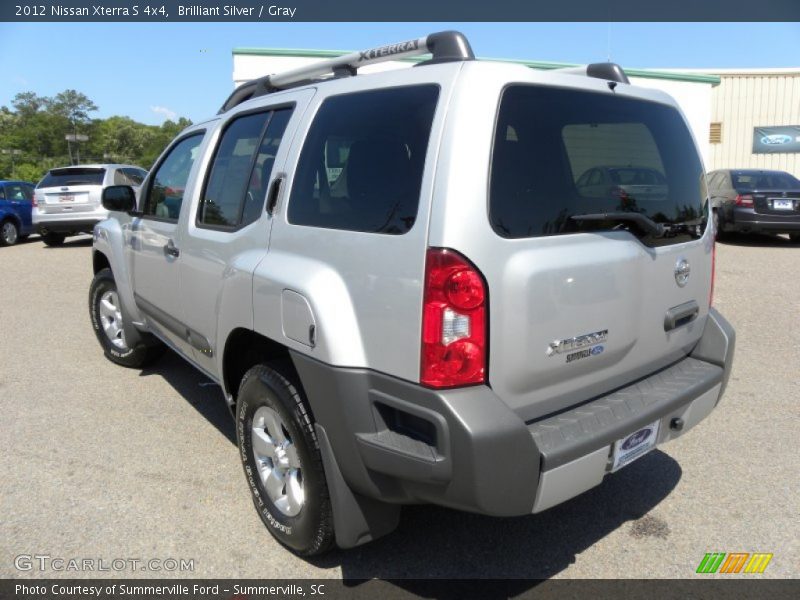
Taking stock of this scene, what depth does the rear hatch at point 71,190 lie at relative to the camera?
13453 millimetres

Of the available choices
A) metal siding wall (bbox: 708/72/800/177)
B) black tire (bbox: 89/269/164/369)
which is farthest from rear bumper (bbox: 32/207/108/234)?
metal siding wall (bbox: 708/72/800/177)

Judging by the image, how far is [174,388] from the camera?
4.89m

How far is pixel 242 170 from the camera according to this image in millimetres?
3172

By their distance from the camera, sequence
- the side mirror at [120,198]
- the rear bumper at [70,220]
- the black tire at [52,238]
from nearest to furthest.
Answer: the side mirror at [120,198] → the rear bumper at [70,220] → the black tire at [52,238]

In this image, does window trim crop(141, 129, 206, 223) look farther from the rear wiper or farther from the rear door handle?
the rear door handle

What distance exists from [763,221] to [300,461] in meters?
11.9

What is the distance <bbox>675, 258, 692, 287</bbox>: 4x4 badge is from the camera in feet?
8.96

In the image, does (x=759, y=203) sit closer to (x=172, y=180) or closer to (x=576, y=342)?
(x=172, y=180)

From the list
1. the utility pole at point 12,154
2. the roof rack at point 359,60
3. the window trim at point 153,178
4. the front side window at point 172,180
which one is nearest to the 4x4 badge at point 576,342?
the roof rack at point 359,60

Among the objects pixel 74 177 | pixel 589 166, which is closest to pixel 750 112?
pixel 74 177

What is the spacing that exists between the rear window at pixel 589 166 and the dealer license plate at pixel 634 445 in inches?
29.8

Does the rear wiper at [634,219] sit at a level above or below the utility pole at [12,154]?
below

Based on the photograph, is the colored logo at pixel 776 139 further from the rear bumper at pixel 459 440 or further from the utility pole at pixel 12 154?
the utility pole at pixel 12 154

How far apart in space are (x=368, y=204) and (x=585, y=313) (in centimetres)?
88
